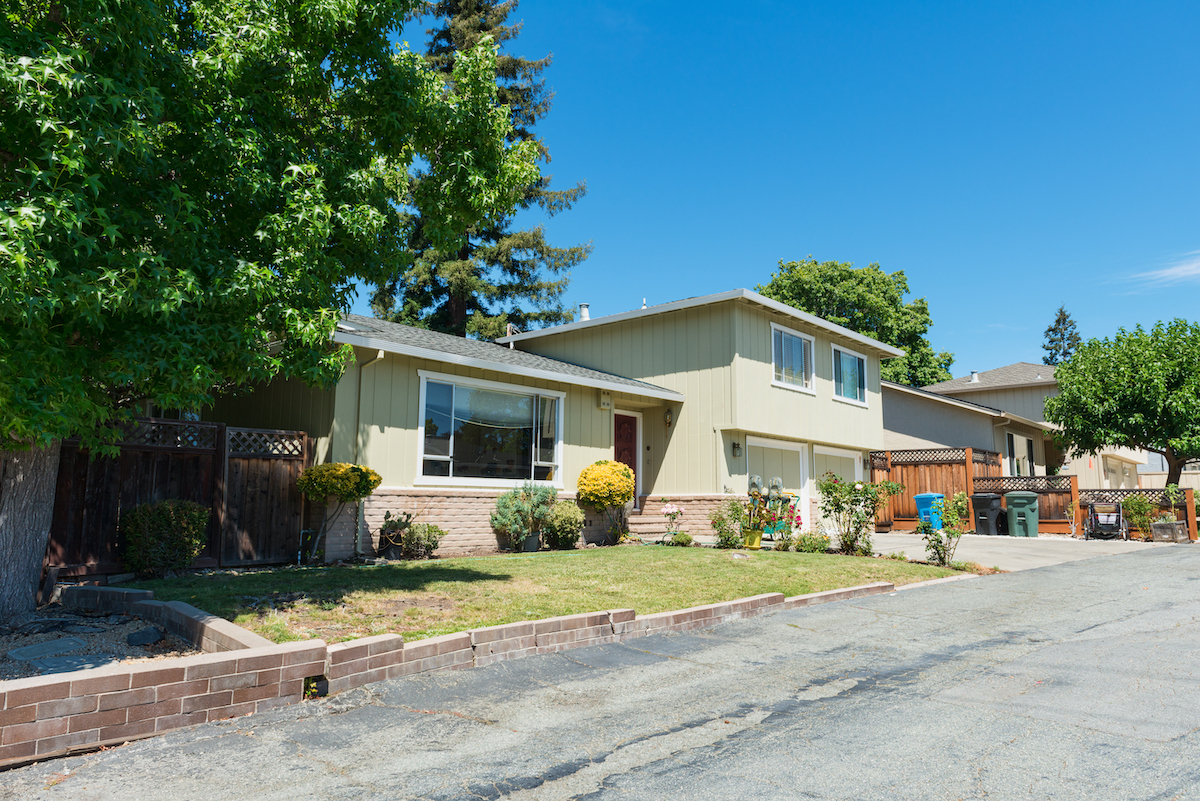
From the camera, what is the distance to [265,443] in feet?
34.3

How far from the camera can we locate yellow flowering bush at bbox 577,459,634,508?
14562 millimetres

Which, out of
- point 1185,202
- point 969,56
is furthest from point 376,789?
point 1185,202

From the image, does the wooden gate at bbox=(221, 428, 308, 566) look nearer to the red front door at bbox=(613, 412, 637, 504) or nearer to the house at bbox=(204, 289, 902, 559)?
the house at bbox=(204, 289, 902, 559)

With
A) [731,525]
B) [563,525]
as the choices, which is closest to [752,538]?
[731,525]

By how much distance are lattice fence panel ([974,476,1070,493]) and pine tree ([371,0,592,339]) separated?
1655 centimetres

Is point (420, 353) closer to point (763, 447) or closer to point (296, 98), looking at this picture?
point (296, 98)

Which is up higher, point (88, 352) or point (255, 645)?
point (88, 352)

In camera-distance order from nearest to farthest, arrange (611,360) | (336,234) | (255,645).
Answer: (255,645) < (336,234) < (611,360)

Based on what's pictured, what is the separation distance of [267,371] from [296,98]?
284 centimetres

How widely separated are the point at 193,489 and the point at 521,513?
546 cm

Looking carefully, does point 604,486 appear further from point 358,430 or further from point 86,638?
point 86,638

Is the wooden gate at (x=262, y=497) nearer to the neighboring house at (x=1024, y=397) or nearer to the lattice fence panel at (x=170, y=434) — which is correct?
the lattice fence panel at (x=170, y=434)

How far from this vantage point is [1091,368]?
75.6ft

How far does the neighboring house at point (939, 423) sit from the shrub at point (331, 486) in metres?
17.9
